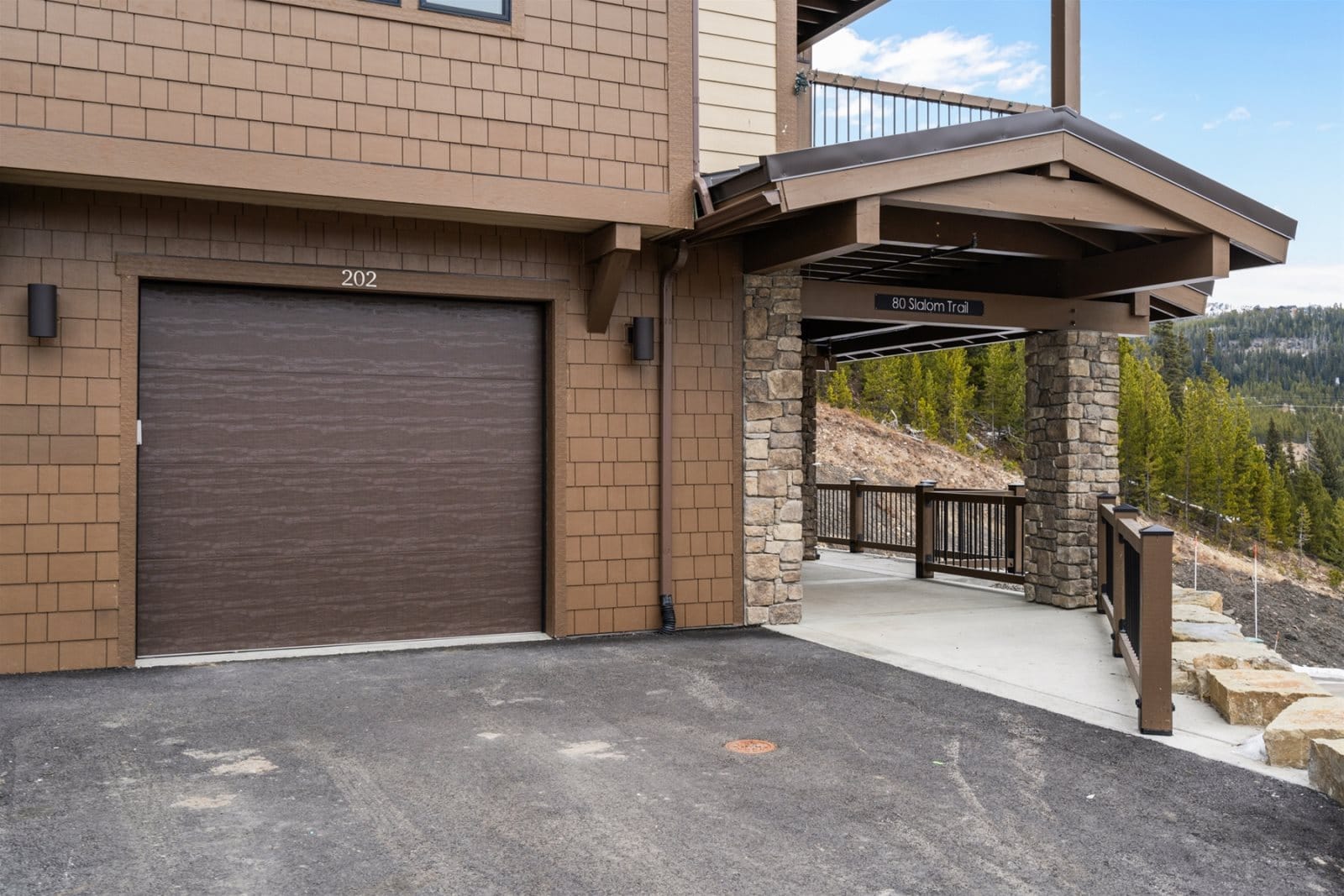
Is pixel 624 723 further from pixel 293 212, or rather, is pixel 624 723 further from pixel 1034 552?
pixel 1034 552

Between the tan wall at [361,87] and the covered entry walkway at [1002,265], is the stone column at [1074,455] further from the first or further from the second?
the tan wall at [361,87]

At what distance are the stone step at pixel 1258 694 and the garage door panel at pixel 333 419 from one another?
4750mm

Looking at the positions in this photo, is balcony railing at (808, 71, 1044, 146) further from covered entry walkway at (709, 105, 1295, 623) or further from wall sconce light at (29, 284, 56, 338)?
wall sconce light at (29, 284, 56, 338)


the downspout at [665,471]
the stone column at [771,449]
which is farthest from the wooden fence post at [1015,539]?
the downspout at [665,471]

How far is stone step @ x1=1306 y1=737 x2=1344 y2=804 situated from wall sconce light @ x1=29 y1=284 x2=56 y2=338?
22.6 ft

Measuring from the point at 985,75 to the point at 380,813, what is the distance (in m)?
116

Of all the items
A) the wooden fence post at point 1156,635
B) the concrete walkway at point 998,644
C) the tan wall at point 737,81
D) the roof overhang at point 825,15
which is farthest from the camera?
the roof overhang at point 825,15

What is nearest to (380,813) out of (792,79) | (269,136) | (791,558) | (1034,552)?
(269,136)

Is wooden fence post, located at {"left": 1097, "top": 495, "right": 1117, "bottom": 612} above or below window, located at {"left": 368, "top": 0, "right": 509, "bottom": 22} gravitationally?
below

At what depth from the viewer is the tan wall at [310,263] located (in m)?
6.57

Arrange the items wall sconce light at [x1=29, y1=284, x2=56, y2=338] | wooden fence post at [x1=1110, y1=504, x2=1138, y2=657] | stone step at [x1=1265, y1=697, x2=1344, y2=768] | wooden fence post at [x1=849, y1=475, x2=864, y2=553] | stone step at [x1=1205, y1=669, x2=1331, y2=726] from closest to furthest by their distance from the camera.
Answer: stone step at [x1=1265, y1=697, x2=1344, y2=768] → stone step at [x1=1205, y1=669, x2=1331, y2=726] → wall sconce light at [x1=29, y1=284, x2=56, y2=338] → wooden fence post at [x1=1110, y1=504, x2=1138, y2=657] → wooden fence post at [x1=849, y1=475, x2=864, y2=553]

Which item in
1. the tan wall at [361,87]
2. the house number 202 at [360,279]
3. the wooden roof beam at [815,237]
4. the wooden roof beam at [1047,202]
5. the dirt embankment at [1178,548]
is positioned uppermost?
the tan wall at [361,87]

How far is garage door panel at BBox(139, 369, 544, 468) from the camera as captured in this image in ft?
23.3

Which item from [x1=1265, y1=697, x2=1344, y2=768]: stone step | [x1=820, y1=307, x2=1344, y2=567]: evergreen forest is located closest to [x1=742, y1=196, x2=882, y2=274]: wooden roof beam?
[x1=1265, y1=697, x2=1344, y2=768]: stone step
